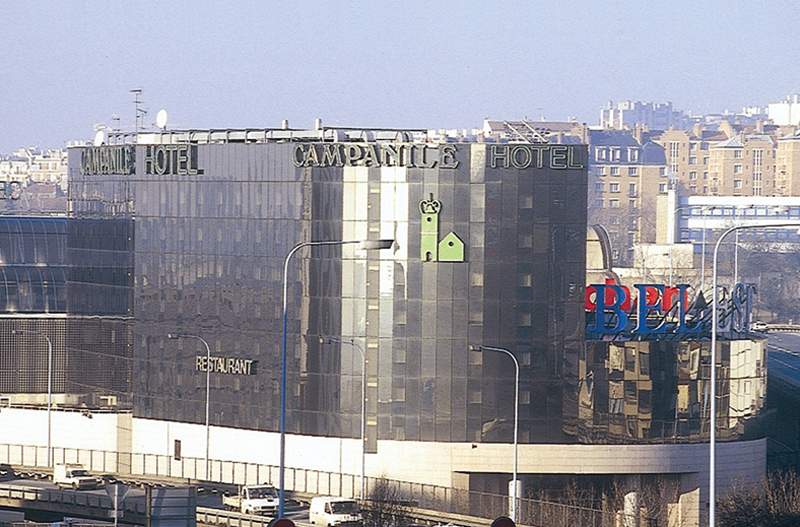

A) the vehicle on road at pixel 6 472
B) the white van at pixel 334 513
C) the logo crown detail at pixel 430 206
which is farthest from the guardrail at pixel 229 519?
the logo crown detail at pixel 430 206

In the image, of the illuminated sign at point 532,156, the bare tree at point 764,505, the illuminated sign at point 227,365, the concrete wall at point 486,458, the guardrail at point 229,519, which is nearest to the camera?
the bare tree at point 764,505

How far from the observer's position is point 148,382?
100125mm

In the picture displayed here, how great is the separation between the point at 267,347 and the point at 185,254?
277 inches

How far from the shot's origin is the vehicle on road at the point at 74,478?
88188mm

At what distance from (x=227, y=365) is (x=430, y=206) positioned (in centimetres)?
1313

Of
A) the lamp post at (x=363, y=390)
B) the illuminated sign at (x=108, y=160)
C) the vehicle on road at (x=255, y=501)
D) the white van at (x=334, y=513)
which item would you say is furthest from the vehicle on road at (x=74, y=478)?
the illuminated sign at (x=108, y=160)

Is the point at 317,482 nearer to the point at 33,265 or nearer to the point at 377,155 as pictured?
the point at 377,155

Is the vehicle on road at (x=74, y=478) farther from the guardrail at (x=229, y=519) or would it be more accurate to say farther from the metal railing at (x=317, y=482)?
the guardrail at (x=229, y=519)

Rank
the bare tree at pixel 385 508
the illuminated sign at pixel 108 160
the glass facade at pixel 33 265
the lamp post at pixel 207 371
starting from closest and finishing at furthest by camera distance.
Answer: the bare tree at pixel 385 508
the lamp post at pixel 207 371
the illuminated sign at pixel 108 160
the glass facade at pixel 33 265

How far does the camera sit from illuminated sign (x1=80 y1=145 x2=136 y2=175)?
101 meters

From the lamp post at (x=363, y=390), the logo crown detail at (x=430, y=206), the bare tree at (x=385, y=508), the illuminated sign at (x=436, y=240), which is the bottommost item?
the bare tree at (x=385, y=508)

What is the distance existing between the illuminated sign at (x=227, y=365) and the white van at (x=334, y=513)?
57.0ft

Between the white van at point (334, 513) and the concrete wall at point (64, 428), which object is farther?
the concrete wall at point (64, 428)

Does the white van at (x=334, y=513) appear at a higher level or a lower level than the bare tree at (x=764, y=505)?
lower
